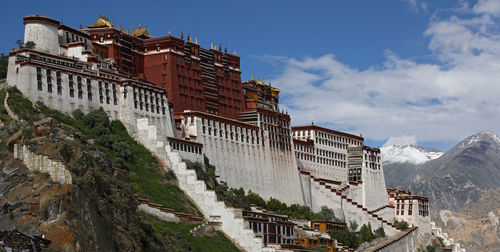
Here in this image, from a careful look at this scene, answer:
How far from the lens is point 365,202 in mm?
132000

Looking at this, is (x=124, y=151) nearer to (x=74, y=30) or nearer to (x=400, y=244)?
(x=74, y=30)

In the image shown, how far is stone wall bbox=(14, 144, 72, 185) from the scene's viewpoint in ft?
184

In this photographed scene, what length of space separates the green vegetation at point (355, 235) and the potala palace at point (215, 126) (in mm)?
1771

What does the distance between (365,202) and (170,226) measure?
53586 millimetres

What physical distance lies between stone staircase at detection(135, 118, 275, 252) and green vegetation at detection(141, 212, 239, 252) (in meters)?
1.54

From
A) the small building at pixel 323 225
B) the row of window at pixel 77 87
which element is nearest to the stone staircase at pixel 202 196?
the row of window at pixel 77 87

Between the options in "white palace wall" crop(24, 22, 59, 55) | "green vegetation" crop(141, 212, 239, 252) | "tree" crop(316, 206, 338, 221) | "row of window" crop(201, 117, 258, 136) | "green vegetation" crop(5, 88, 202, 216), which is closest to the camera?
"green vegetation" crop(141, 212, 239, 252)

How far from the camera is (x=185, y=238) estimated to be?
83.7 metres

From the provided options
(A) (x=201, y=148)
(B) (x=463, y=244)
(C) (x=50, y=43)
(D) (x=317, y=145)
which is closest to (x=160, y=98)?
(A) (x=201, y=148)

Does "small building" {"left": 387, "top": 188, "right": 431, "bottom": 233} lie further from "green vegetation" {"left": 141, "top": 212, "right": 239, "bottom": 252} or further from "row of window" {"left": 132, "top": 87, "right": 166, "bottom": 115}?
"green vegetation" {"left": 141, "top": 212, "right": 239, "bottom": 252}

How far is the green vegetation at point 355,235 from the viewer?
10862 cm

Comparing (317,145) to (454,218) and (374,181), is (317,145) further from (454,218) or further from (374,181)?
(454,218)

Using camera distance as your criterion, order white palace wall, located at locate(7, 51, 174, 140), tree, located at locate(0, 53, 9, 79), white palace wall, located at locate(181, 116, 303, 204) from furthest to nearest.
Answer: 1. white palace wall, located at locate(181, 116, 303, 204)
2. tree, located at locate(0, 53, 9, 79)
3. white palace wall, located at locate(7, 51, 174, 140)

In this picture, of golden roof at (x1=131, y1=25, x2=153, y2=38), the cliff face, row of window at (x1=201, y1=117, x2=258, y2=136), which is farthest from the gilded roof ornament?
the cliff face
